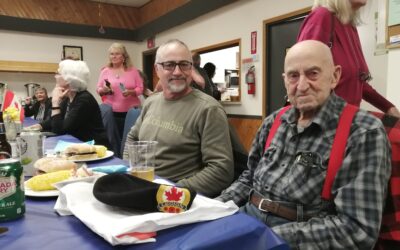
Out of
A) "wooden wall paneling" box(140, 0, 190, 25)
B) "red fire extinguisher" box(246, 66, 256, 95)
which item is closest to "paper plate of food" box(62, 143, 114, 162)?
"red fire extinguisher" box(246, 66, 256, 95)

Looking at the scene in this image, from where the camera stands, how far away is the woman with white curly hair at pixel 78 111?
2.54m

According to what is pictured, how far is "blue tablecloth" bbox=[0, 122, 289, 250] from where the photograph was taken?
0.68 meters

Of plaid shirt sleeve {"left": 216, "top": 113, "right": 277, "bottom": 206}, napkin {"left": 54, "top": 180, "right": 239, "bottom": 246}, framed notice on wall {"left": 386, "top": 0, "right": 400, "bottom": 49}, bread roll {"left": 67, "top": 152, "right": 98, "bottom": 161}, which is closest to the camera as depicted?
napkin {"left": 54, "top": 180, "right": 239, "bottom": 246}

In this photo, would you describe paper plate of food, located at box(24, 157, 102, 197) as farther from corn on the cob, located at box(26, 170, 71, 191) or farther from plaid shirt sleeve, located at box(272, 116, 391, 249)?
plaid shirt sleeve, located at box(272, 116, 391, 249)

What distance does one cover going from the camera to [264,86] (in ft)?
13.8

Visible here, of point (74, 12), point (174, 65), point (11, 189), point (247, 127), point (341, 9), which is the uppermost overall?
point (74, 12)

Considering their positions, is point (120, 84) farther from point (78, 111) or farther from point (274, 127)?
point (274, 127)

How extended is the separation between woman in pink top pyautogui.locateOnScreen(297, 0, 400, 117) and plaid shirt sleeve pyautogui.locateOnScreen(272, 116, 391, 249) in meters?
0.61

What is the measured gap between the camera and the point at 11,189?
773mm

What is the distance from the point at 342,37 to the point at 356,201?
0.93 m

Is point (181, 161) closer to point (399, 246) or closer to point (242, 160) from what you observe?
point (242, 160)

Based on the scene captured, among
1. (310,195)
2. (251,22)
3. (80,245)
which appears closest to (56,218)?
(80,245)

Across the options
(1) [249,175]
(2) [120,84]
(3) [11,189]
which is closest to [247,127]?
(2) [120,84]

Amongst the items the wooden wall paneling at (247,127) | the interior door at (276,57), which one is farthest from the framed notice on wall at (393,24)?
the wooden wall paneling at (247,127)
